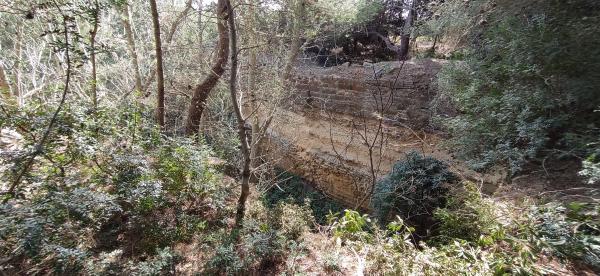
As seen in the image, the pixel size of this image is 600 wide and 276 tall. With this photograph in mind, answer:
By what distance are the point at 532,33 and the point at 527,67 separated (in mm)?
408

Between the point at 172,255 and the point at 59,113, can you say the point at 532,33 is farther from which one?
the point at 59,113

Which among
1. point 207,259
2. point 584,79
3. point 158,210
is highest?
point 584,79

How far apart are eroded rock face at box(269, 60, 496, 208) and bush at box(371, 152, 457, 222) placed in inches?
77.8

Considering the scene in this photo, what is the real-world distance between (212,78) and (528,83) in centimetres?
467

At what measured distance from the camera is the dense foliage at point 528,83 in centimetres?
309

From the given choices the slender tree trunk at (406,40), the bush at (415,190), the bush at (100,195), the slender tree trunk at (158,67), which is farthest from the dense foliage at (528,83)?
the slender tree trunk at (158,67)

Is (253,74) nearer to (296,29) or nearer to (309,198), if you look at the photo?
(296,29)

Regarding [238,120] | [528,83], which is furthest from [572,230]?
[238,120]

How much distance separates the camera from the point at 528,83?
3.76 meters

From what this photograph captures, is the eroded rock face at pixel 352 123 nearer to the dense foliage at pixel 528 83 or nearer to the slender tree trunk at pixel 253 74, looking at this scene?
the slender tree trunk at pixel 253 74

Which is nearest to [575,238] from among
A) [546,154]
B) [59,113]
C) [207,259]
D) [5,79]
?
[546,154]

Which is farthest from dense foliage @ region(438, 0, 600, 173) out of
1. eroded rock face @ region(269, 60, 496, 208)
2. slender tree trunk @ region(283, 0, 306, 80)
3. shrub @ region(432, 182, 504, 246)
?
slender tree trunk @ region(283, 0, 306, 80)

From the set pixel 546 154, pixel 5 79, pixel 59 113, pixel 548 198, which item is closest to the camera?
pixel 59 113

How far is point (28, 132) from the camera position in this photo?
7.75ft
